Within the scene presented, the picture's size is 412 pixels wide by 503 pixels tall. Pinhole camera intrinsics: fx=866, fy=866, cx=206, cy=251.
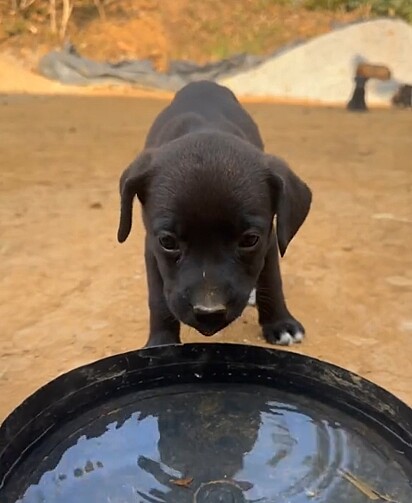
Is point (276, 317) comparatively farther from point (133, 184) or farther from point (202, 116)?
point (133, 184)

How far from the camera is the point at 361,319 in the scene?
3957 mm

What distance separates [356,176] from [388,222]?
1.22m

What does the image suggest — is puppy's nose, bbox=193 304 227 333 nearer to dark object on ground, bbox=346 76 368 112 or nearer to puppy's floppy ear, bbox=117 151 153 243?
puppy's floppy ear, bbox=117 151 153 243

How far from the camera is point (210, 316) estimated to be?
2.68 m

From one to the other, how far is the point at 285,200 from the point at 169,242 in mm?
416

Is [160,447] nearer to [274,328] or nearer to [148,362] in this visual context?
[148,362]

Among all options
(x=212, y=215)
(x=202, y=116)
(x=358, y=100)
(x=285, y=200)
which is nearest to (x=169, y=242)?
(x=212, y=215)

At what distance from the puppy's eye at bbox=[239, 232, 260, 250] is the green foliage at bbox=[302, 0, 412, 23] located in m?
13.4

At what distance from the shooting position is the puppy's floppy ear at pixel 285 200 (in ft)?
9.49

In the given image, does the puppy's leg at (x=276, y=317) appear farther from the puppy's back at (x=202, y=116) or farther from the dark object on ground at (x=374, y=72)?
the dark object on ground at (x=374, y=72)

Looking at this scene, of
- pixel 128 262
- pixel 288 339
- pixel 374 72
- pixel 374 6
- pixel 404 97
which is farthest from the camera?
pixel 374 6

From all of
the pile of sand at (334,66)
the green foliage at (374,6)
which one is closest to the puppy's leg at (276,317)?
the pile of sand at (334,66)

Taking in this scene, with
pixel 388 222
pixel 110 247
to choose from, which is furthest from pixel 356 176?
pixel 110 247

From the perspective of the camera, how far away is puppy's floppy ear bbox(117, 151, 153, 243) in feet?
9.66
